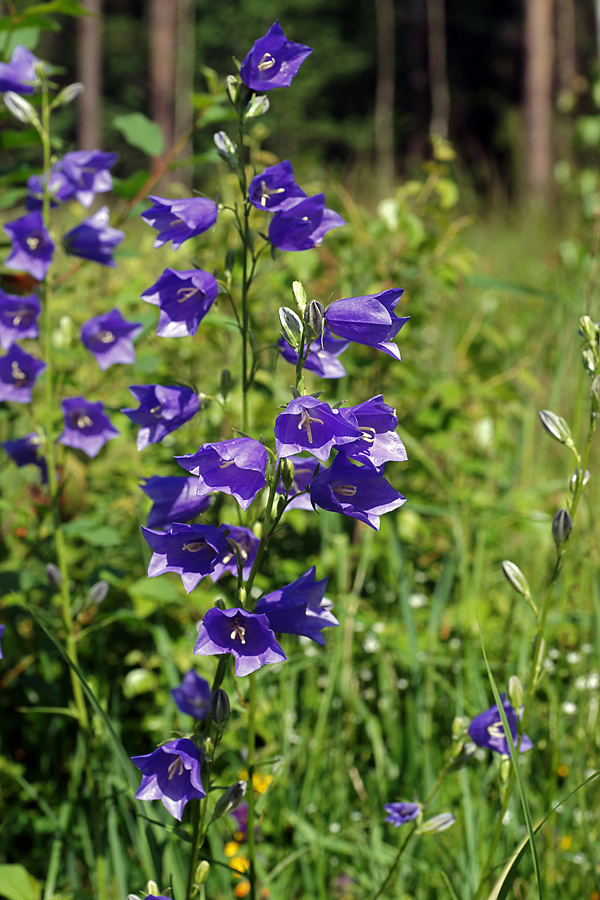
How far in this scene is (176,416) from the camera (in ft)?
3.49

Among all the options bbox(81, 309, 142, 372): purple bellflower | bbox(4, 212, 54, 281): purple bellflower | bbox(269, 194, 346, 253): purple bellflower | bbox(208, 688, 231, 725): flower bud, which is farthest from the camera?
bbox(81, 309, 142, 372): purple bellflower

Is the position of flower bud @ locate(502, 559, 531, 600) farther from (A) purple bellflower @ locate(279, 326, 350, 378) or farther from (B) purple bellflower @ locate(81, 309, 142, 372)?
(B) purple bellflower @ locate(81, 309, 142, 372)

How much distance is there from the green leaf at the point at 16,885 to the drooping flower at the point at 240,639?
73 cm

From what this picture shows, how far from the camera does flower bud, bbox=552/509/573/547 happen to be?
991 mm

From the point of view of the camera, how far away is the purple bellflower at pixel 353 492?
826 mm

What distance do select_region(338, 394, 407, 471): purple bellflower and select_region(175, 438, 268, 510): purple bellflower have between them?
10cm

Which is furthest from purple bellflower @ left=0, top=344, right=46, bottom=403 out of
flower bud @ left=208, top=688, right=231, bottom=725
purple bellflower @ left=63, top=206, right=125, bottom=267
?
flower bud @ left=208, top=688, right=231, bottom=725

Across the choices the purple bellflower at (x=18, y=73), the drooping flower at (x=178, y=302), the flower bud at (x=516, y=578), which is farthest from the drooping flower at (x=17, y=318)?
the flower bud at (x=516, y=578)

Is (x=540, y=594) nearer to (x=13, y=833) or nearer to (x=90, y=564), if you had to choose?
(x=90, y=564)

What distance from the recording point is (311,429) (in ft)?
2.67

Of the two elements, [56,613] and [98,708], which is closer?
[98,708]

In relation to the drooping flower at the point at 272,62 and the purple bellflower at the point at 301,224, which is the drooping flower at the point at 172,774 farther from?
the drooping flower at the point at 272,62

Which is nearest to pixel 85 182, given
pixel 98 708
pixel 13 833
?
pixel 98 708

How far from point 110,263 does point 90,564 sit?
A: 0.97m
